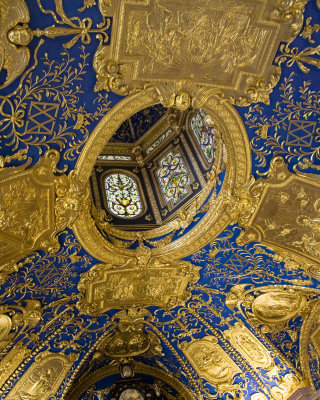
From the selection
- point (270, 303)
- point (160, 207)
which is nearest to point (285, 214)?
point (270, 303)

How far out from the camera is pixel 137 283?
30.8 ft

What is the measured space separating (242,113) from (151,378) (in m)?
7.98

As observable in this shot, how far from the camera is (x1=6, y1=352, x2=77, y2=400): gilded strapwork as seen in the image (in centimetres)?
960

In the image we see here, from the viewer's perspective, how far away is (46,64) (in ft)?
18.8

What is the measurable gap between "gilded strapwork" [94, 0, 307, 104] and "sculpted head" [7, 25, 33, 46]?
961 millimetres

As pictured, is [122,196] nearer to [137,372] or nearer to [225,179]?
[225,179]

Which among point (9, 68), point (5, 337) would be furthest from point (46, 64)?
point (5, 337)

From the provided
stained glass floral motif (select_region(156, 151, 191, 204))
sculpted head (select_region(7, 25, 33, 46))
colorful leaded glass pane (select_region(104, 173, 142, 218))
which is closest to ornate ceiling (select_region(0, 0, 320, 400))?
sculpted head (select_region(7, 25, 33, 46))

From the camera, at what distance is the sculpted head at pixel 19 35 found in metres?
5.16

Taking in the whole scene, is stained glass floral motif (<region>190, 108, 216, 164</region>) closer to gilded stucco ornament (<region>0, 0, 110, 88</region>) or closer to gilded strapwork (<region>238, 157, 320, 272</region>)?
gilded strapwork (<region>238, 157, 320, 272</region>)

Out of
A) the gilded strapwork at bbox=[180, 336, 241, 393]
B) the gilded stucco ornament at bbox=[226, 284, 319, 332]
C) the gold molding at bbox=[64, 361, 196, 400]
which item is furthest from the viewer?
the gold molding at bbox=[64, 361, 196, 400]

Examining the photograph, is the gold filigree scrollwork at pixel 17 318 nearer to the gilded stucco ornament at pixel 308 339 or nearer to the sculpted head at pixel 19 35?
the sculpted head at pixel 19 35

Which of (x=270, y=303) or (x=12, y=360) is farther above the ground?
(x=270, y=303)

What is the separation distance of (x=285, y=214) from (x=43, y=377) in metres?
6.59
